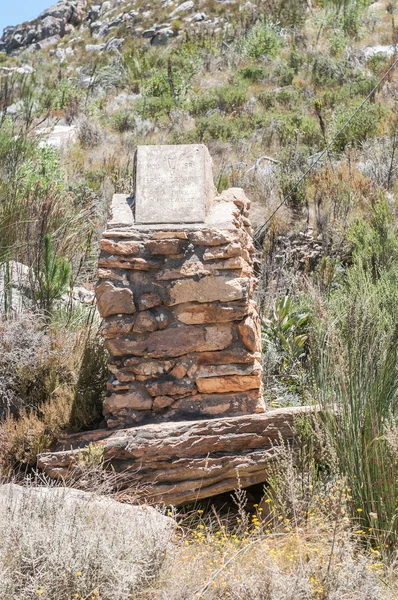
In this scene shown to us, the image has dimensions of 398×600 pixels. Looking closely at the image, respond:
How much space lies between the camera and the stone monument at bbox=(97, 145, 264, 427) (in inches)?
189

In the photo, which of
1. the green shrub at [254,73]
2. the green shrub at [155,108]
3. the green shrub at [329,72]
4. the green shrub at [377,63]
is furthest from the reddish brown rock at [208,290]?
the green shrub at [254,73]

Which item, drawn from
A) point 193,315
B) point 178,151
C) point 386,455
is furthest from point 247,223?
point 386,455

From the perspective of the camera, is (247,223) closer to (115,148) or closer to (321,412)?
(321,412)

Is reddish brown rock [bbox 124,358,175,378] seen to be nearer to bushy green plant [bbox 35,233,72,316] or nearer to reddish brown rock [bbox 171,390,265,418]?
reddish brown rock [bbox 171,390,265,418]

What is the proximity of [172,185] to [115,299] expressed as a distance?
100 centimetres

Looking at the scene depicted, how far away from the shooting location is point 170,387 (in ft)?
15.9

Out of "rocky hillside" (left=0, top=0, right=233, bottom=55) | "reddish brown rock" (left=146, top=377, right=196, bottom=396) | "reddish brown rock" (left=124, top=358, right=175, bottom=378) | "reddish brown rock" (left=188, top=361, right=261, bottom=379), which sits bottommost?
"reddish brown rock" (left=146, top=377, right=196, bottom=396)

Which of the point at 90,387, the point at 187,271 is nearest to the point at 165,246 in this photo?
the point at 187,271

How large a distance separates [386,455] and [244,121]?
1010 cm

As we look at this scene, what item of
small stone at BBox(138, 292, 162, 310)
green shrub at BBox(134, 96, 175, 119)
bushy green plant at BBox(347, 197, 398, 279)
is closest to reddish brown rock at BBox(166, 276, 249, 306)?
small stone at BBox(138, 292, 162, 310)

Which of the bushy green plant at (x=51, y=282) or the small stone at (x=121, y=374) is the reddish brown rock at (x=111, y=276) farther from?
the bushy green plant at (x=51, y=282)

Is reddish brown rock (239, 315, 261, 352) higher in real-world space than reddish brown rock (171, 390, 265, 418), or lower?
higher

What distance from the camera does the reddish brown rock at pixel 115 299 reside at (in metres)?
→ 4.81

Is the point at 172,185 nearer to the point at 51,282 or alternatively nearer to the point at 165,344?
the point at 165,344
